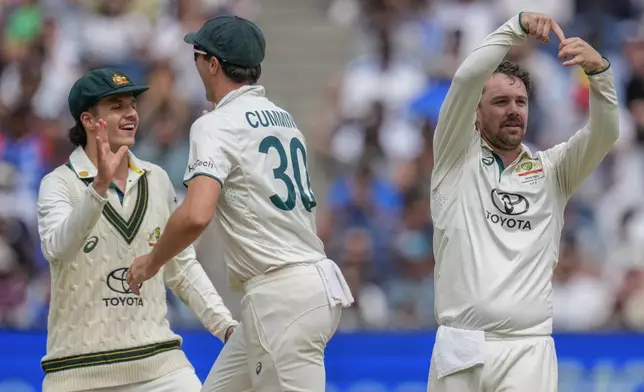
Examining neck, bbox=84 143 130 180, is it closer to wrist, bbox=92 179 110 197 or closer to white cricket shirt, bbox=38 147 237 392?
white cricket shirt, bbox=38 147 237 392

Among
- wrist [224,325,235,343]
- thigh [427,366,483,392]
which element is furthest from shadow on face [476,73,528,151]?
wrist [224,325,235,343]

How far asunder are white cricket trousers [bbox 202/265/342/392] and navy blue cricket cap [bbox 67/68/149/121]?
4.04 feet

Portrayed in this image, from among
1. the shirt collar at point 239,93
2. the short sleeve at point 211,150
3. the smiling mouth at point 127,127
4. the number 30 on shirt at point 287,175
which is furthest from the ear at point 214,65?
the smiling mouth at point 127,127

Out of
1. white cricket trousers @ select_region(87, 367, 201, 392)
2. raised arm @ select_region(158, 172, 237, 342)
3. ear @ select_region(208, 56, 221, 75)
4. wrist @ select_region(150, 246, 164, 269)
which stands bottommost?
white cricket trousers @ select_region(87, 367, 201, 392)

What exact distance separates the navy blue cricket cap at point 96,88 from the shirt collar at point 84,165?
193mm

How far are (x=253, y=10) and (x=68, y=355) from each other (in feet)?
27.9

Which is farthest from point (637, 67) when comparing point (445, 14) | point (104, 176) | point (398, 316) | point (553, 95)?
point (104, 176)

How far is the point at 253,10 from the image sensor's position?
14.5 meters

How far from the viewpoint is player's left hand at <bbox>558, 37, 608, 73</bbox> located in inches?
230

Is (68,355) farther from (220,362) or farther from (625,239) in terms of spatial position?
(625,239)

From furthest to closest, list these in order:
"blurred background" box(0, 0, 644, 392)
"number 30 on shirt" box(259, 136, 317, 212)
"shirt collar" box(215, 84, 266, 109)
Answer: "blurred background" box(0, 0, 644, 392), "shirt collar" box(215, 84, 266, 109), "number 30 on shirt" box(259, 136, 317, 212)

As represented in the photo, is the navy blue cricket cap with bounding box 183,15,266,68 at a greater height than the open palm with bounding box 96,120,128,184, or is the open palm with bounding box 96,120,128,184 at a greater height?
the navy blue cricket cap with bounding box 183,15,266,68

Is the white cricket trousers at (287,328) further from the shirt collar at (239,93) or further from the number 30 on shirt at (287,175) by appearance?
the shirt collar at (239,93)

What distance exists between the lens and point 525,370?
19.4ft
